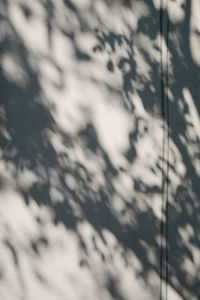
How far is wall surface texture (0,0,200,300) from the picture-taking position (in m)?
2.80

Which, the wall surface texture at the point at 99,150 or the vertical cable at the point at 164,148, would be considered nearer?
the wall surface texture at the point at 99,150

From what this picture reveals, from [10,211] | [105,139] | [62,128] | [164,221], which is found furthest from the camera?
[164,221]

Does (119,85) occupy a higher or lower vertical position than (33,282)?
higher

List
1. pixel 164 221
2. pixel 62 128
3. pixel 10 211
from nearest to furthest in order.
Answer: pixel 10 211, pixel 62 128, pixel 164 221

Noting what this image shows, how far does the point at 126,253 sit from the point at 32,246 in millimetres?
1339

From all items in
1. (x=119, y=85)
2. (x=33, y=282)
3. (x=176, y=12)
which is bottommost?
(x=33, y=282)

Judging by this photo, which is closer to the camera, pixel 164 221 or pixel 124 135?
pixel 124 135

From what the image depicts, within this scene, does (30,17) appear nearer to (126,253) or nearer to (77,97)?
(77,97)

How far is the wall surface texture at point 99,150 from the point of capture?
2.80 m

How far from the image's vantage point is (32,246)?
2877 mm

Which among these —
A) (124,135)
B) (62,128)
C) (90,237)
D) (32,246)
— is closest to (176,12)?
(124,135)

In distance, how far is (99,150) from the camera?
330 cm

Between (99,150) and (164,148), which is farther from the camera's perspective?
(164,148)

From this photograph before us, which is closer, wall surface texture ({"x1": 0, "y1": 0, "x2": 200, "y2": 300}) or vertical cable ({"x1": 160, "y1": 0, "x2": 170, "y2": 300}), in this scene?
wall surface texture ({"x1": 0, "y1": 0, "x2": 200, "y2": 300})
